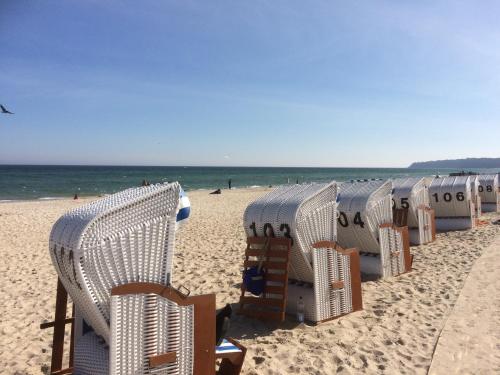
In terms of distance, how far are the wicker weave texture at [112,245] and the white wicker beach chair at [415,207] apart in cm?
878

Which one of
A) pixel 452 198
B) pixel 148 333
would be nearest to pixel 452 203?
pixel 452 198

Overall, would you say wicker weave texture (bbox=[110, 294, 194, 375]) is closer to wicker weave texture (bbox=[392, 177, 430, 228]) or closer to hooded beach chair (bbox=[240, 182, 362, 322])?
hooded beach chair (bbox=[240, 182, 362, 322])

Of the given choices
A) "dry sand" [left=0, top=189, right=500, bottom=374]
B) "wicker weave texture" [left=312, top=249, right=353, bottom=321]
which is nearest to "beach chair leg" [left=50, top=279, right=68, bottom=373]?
"dry sand" [left=0, top=189, right=500, bottom=374]

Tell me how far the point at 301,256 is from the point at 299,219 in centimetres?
53

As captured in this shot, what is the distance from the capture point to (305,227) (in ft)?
18.1

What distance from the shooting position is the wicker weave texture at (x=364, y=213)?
303 inches

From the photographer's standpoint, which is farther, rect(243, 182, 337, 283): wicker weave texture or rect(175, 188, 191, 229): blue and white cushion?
rect(243, 182, 337, 283): wicker weave texture

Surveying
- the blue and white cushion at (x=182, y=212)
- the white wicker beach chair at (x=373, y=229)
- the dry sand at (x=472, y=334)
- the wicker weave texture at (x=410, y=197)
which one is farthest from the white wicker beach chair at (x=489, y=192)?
the blue and white cushion at (x=182, y=212)

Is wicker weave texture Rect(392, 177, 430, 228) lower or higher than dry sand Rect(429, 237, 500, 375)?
higher

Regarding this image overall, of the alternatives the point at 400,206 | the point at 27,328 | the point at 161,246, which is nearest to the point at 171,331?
the point at 161,246

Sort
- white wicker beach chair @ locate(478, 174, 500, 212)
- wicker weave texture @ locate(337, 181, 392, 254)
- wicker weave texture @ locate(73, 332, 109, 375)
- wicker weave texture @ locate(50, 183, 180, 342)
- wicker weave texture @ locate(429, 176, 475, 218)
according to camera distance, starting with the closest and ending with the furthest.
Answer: wicker weave texture @ locate(50, 183, 180, 342) → wicker weave texture @ locate(73, 332, 109, 375) → wicker weave texture @ locate(337, 181, 392, 254) → wicker weave texture @ locate(429, 176, 475, 218) → white wicker beach chair @ locate(478, 174, 500, 212)

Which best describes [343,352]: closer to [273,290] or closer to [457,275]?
[273,290]

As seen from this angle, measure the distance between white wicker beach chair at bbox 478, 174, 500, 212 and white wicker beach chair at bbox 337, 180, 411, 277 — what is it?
13.2 meters

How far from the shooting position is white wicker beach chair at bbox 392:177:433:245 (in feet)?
36.2
